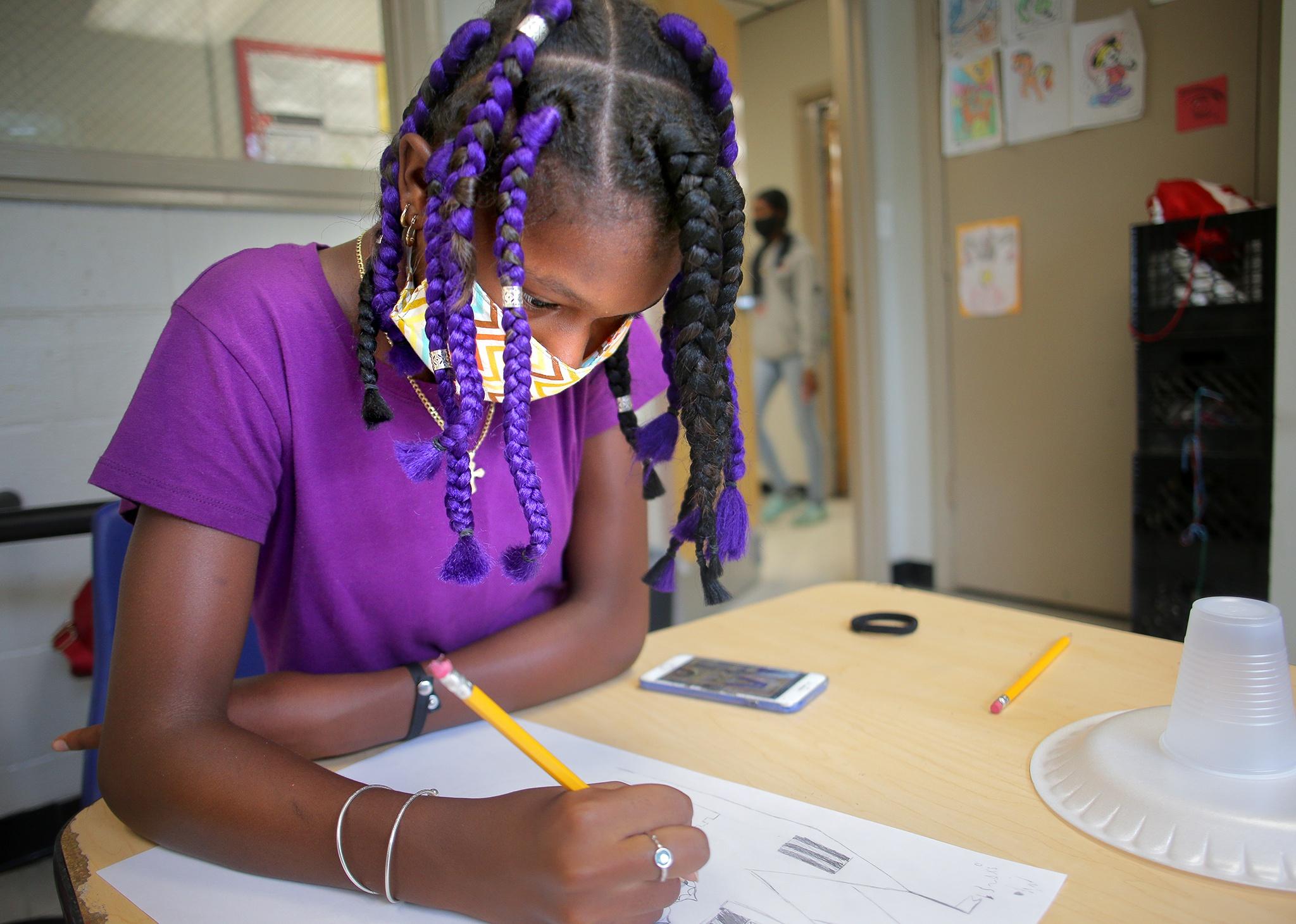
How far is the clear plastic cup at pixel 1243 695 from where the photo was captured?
57 centimetres

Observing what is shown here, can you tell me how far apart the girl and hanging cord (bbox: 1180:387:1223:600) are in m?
1.97

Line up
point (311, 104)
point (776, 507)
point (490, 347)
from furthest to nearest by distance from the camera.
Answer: point (776, 507) → point (311, 104) → point (490, 347)

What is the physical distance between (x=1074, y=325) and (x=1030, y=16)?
0.95 metres

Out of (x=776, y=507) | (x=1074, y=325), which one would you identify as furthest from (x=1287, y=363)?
(x=776, y=507)

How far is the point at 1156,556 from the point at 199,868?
2.42 meters

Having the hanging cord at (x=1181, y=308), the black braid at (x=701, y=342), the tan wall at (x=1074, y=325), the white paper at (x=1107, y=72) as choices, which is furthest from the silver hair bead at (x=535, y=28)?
the white paper at (x=1107, y=72)

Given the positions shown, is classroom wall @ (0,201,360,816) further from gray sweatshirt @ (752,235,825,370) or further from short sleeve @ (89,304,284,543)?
gray sweatshirt @ (752,235,825,370)

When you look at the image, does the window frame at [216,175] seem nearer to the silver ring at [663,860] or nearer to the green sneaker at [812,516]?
the silver ring at [663,860]

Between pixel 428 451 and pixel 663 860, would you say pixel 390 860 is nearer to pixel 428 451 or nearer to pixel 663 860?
pixel 663 860

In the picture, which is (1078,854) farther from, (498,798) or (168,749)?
(168,749)

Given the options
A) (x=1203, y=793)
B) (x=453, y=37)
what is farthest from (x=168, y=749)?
(x=1203, y=793)

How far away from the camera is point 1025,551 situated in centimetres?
298

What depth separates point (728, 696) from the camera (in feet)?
2.76

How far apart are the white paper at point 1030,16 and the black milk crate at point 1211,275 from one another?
31.6 inches
